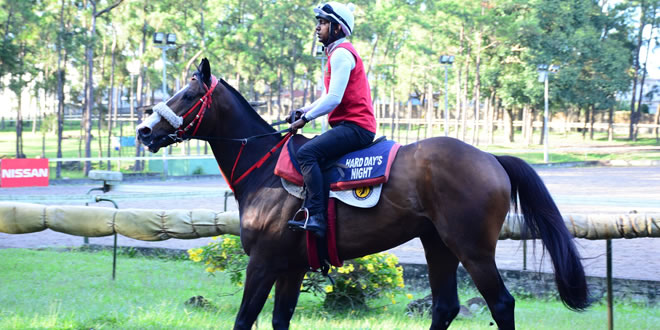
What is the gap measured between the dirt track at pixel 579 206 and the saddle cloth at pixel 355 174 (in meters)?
1.47

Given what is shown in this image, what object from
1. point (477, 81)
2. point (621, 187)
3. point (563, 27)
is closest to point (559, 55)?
point (563, 27)

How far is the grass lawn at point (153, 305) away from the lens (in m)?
5.48

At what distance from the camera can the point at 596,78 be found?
154 feet

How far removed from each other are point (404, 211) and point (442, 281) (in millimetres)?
745

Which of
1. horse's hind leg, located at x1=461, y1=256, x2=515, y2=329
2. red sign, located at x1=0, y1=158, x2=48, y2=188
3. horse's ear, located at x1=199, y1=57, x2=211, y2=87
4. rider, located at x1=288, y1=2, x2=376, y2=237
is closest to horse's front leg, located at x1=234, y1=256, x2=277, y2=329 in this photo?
rider, located at x1=288, y1=2, x2=376, y2=237

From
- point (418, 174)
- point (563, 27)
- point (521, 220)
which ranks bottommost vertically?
point (521, 220)

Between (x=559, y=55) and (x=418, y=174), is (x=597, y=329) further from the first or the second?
(x=559, y=55)

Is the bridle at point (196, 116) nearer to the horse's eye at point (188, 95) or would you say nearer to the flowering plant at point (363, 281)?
the horse's eye at point (188, 95)

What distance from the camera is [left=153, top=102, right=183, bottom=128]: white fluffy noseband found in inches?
184

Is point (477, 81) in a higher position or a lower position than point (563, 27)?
lower

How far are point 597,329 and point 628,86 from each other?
158 ft

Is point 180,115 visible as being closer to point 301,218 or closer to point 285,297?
point 301,218

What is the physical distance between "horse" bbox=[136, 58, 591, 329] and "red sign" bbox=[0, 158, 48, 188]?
62.1ft

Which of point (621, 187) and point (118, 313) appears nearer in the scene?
point (118, 313)
